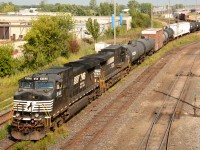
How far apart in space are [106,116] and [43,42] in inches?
844

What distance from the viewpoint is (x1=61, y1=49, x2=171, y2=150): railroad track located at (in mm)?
17453

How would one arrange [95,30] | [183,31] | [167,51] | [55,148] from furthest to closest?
[183,31]
[95,30]
[167,51]
[55,148]

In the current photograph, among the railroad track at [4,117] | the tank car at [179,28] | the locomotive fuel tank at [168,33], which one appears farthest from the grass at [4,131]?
the tank car at [179,28]

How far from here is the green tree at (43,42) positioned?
4003 centimetres

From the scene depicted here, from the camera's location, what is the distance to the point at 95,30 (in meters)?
60.8

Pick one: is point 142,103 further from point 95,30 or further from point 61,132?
point 95,30

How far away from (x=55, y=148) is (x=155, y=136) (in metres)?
5.62

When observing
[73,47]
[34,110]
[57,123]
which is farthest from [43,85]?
[73,47]

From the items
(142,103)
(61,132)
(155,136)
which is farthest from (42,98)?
(142,103)

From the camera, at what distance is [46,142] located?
1705cm

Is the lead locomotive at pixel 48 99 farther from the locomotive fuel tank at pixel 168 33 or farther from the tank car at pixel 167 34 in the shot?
the locomotive fuel tank at pixel 168 33

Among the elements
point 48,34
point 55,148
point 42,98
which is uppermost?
point 48,34

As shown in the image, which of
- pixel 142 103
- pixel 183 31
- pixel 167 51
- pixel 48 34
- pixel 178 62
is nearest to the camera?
pixel 142 103

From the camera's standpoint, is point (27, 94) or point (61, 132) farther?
point (61, 132)
